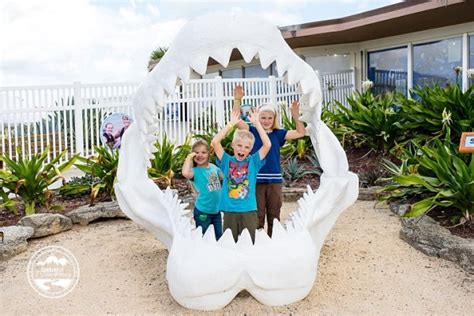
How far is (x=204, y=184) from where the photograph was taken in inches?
155

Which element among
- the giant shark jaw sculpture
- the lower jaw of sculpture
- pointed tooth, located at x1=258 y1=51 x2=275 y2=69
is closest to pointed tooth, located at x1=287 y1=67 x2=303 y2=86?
the giant shark jaw sculpture

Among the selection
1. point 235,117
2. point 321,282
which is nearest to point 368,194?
point 321,282

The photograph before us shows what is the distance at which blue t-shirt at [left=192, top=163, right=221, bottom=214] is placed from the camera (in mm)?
3928

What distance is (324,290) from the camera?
11.7 feet

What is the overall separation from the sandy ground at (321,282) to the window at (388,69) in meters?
9.69

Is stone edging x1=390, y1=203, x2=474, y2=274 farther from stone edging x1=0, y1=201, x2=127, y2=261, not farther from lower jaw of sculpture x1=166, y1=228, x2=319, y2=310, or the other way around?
stone edging x1=0, y1=201, x2=127, y2=261

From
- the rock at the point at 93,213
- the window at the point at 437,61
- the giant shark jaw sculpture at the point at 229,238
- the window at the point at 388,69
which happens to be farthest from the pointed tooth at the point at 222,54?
the window at the point at 388,69

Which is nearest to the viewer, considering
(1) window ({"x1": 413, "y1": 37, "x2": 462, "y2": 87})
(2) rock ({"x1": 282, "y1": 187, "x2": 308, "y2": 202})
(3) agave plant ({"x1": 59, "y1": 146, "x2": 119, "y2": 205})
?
(3) agave plant ({"x1": 59, "y1": 146, "x2": 119, "y2": 205})

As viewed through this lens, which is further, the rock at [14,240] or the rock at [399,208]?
the rock at [399,208]

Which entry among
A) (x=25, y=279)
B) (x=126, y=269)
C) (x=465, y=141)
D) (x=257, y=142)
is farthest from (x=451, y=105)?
(x=25, y=279)

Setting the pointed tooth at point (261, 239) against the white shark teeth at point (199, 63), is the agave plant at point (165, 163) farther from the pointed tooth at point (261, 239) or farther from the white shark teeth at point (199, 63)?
the white shark teeth at point (199, 63)

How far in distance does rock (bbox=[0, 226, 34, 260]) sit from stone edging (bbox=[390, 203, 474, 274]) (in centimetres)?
380

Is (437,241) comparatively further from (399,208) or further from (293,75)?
(293,75)

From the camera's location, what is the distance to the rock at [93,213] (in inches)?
232
